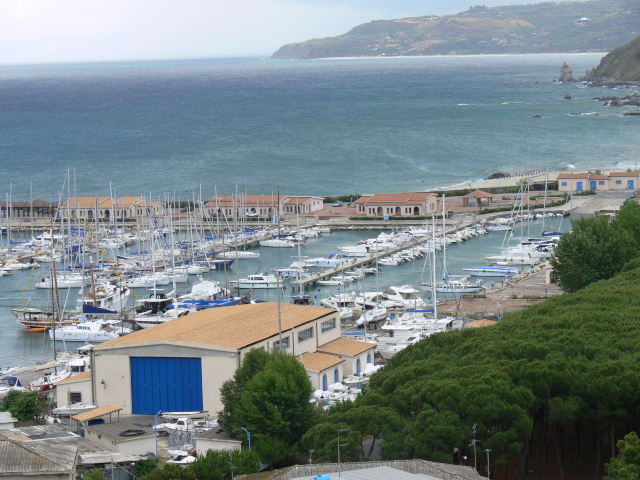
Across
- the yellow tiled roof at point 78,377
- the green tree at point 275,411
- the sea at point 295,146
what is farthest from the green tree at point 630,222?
the yellow tiled roof at point 78,377

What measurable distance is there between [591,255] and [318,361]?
13582mm

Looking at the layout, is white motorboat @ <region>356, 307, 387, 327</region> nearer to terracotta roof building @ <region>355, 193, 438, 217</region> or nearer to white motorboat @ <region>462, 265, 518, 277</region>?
white motorboat @ <region>462, 265, 518, 277</region>

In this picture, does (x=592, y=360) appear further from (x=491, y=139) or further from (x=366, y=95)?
(x=366, y=95)

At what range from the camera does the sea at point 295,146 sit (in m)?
54.6

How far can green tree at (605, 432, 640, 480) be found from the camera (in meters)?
14.8

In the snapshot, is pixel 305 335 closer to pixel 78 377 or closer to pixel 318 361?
pixel 318 361

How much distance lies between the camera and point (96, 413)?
22438 mm

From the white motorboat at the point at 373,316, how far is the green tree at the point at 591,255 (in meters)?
6.44

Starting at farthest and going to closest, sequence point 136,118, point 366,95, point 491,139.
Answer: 1. point 366,95
2. point 136,118
3. point 491,139

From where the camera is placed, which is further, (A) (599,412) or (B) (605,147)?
(B) (605,147)

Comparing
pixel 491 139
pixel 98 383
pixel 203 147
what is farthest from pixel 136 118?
pixel 98 383

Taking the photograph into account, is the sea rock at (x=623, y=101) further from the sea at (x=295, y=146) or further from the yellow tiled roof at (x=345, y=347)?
the yellow tiled roof at (x=345, y=347)

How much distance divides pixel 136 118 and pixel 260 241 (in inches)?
3448

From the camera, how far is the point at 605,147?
3563 inches
